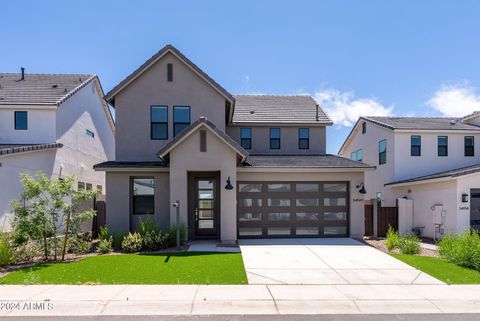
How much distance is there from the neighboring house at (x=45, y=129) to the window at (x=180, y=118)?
20.7 ft

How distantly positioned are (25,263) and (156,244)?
4.02 metres

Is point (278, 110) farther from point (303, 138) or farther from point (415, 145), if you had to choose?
point (415, 145)

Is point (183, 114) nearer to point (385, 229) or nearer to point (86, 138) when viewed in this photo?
point (86, 138)

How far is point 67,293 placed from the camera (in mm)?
7219

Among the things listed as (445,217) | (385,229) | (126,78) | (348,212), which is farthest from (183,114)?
(445,217)

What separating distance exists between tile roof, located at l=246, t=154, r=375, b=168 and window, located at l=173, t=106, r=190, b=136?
11.0 feet

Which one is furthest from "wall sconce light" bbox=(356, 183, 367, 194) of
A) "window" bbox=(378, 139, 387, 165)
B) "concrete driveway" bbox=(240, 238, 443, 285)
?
"window" bbox=(378, 139, 387, 165)

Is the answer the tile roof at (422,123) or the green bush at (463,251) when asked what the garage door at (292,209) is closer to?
the green bush at (463,251)

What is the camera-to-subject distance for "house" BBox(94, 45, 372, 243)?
1301cm

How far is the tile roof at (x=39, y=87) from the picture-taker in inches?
658

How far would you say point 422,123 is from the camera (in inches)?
811

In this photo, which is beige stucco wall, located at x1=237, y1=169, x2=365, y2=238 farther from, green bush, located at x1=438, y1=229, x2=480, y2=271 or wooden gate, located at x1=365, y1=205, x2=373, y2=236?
green bush, located at x1=438, y1=229, x2=480, y2=271

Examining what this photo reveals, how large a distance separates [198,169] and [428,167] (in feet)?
45.8

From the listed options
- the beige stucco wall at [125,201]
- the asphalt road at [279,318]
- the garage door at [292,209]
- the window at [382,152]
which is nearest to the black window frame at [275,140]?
the garage door at [292,209]
